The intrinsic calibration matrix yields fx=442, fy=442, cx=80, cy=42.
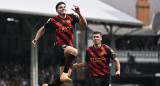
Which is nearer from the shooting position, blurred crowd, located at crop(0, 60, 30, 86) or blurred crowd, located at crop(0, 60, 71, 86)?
blurred crowd, located at crop(0, 60, 71, 86)

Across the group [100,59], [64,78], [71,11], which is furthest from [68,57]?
[71,11]

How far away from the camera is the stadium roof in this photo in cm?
1925

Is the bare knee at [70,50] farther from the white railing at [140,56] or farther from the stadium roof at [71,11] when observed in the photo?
the white railing at [140,56]

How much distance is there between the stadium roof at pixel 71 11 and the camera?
19.2 metres

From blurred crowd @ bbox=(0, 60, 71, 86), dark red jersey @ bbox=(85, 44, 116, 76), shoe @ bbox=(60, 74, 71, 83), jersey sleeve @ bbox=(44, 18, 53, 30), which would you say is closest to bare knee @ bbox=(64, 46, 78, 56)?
shoe @ bbox=(60, 74, 71, 83)

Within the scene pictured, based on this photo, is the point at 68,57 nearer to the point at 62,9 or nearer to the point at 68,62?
the point at 68,62

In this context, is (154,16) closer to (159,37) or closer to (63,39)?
(159,37)

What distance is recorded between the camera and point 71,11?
22.0m

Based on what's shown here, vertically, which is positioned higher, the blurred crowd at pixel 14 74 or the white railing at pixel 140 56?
the white railing at pixel 140 56

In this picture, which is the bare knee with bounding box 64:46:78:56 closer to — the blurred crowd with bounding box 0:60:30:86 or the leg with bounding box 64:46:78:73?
the leg with bounding box 64:46:78:73

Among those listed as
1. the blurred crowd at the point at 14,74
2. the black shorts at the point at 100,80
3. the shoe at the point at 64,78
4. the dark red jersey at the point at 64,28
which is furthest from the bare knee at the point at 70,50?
the blurred crowd at the point at 14,74

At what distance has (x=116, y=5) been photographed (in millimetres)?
58562

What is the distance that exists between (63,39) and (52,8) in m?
12.8

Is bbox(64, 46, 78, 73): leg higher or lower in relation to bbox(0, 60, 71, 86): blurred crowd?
higher
